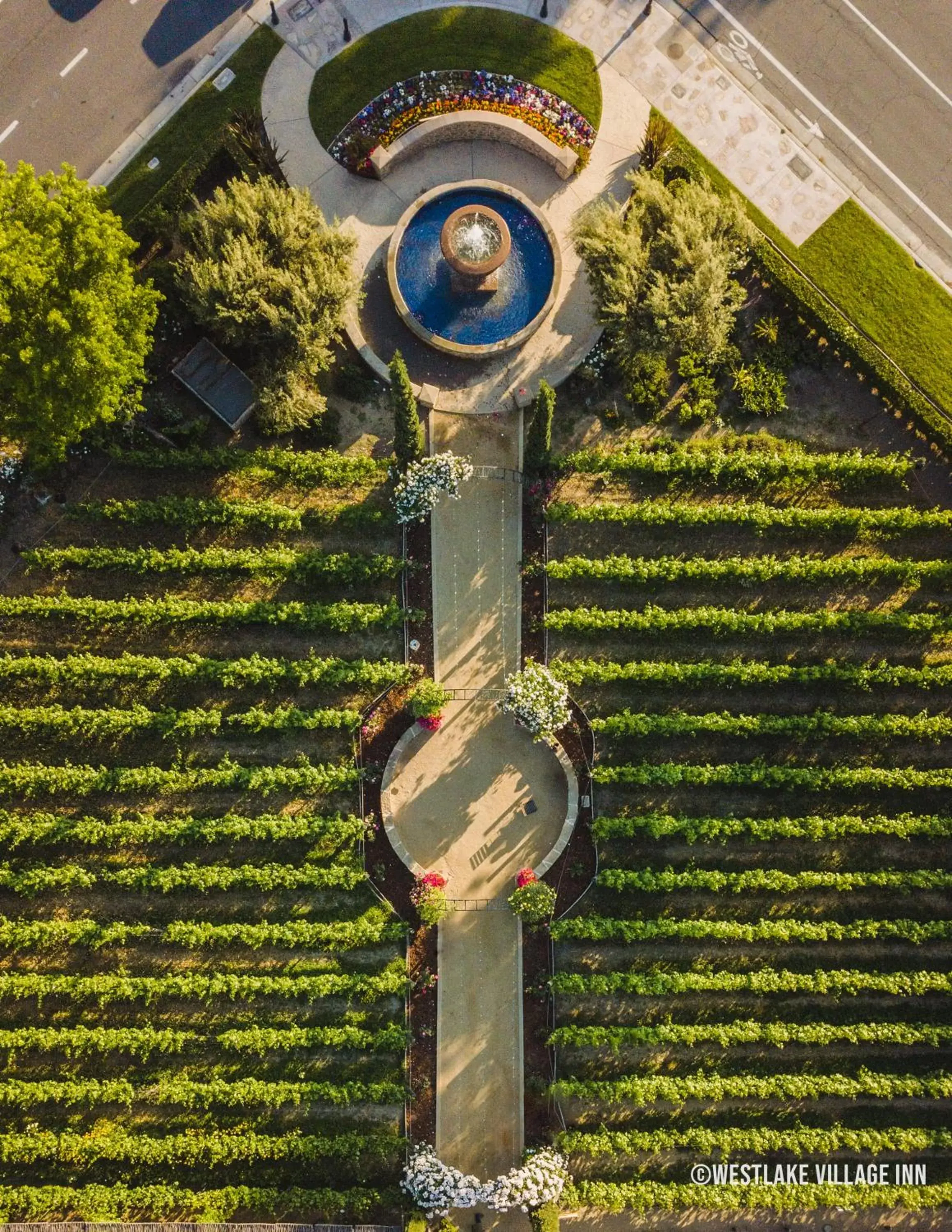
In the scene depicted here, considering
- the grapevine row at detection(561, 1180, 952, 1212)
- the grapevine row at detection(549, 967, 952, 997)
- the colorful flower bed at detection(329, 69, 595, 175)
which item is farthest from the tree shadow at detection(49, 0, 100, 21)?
the grapevine row at detection(561, 1180, 952, 1212)

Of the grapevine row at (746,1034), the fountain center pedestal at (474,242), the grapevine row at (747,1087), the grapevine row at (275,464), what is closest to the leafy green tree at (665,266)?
the fountain center pedestal at (474,242)

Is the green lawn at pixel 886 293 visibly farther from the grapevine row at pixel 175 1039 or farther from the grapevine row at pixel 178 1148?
the grapevine row at pixel 178 1148

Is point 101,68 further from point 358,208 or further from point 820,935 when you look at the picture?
point 820,935

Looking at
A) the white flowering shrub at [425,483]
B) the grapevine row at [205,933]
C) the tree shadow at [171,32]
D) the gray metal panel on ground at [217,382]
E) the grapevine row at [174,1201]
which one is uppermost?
the tree shadow at [171,32]

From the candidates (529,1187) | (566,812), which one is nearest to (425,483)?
(566,812)

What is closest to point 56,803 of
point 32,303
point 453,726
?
point 453,726

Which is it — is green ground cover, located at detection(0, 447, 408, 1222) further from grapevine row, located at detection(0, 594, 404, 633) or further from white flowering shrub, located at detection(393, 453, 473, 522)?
white flowering shrub, located at detection(393, 453, 473, 522)
